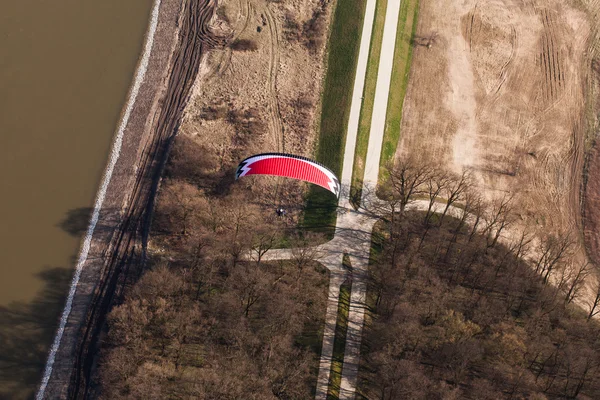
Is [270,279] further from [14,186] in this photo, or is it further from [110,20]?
[110,20]

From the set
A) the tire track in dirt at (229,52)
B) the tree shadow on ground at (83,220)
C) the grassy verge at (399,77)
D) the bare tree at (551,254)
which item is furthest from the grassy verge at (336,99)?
the bare tree at (551,254)

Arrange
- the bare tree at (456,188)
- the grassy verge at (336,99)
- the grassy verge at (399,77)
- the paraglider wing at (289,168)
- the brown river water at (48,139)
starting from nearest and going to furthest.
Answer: the paraglider wing at (289,168) < the brown river water at (48,139) < the grassy verge at (336,99) < the bare tree at (456,188) < the grassy verge at (399,77)

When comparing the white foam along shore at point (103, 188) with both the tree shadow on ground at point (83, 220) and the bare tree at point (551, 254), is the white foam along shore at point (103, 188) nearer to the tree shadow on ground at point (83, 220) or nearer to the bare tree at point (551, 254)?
the tree shadow on ground at point (83, 220)

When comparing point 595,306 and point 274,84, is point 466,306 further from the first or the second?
point 274,84

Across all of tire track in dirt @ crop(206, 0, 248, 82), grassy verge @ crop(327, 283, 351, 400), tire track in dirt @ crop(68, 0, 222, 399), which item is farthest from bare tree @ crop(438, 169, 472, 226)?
tire track in dirt @ crop(68, 0, 222, 399)

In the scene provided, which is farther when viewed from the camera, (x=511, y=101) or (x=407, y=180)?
(x=511, y=101)

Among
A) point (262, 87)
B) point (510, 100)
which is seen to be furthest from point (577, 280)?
point (262, 87)
